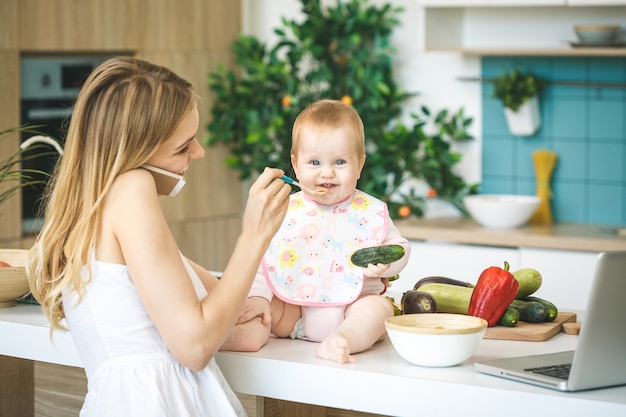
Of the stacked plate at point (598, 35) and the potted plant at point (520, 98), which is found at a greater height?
the stacked plate at point (598, 35)

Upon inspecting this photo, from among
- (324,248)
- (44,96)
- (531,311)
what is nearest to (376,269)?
(324,248)

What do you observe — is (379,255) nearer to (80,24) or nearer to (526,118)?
(80,24)

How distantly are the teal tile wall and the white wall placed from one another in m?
0.07

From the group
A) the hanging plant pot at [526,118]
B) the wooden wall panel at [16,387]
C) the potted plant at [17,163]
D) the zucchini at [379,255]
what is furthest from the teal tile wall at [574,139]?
the zucchini at [379,255]

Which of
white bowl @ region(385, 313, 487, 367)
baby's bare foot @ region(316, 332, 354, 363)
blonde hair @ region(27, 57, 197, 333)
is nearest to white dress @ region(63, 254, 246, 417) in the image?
blonde hair @ region(27, 57, 197, 333)

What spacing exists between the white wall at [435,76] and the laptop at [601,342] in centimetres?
289

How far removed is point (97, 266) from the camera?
5.61 ft

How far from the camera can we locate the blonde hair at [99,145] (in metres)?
1.69

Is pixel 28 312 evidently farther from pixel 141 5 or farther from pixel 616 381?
pixel 141 5

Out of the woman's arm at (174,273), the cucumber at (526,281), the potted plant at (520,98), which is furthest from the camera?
the potted plant at (520,98)

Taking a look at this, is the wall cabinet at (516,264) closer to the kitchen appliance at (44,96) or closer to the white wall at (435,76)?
the white wall at (435,76)

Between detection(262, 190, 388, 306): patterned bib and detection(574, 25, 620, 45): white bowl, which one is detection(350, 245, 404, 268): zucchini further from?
detection(574, 25, 620, 45): white bowl

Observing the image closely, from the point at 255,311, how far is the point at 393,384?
0.36 m

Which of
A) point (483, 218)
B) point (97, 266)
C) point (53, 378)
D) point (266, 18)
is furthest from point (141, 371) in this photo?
point (266, 18)
